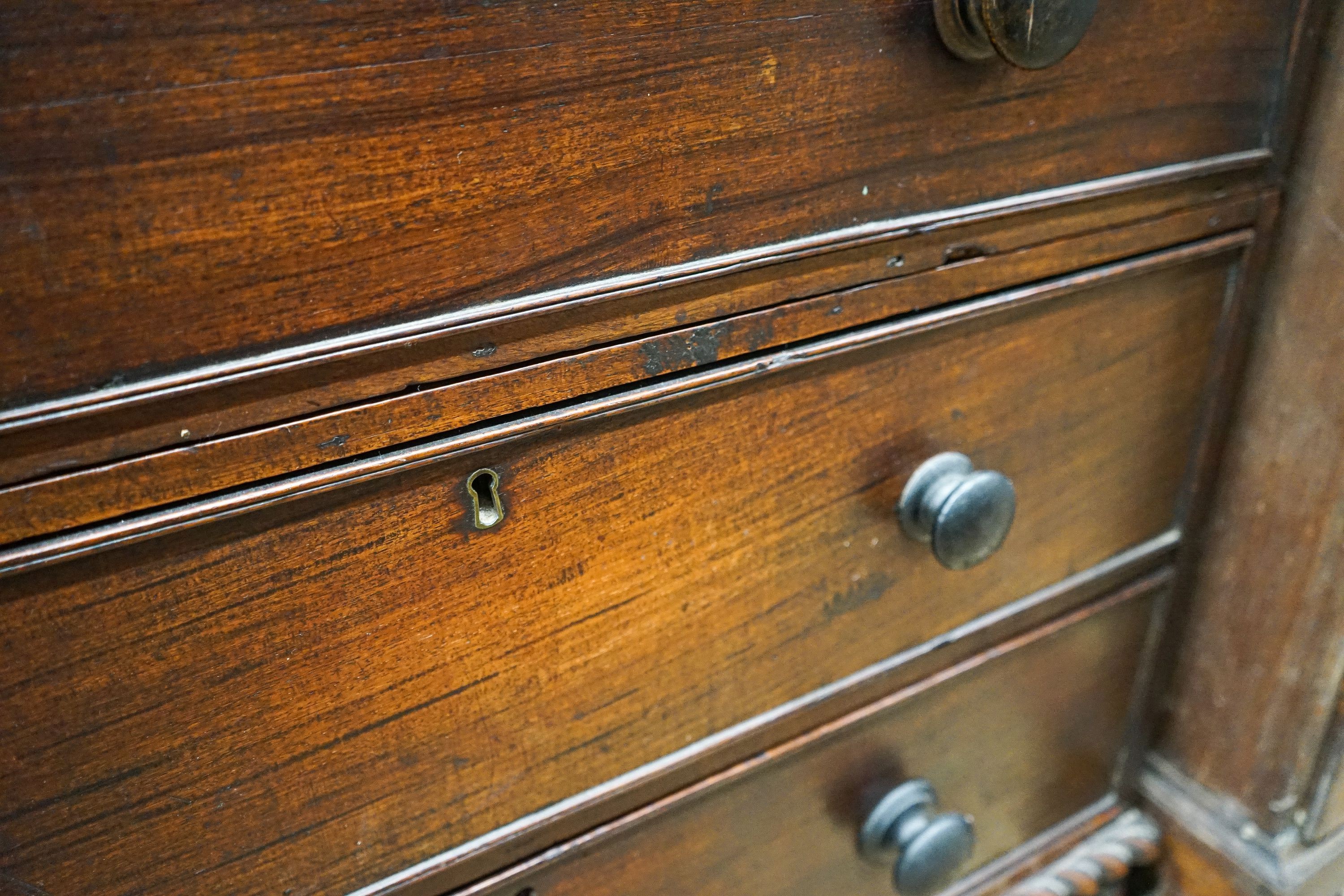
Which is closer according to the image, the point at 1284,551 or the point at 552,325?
the point at 552,325

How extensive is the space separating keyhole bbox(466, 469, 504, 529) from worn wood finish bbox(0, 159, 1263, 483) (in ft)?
0.11

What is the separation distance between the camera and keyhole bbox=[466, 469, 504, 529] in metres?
0.32

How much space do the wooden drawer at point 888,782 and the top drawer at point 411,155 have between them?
235mm

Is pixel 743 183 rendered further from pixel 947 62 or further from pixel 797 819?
pixel 797 819

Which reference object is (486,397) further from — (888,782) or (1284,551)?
(1284,551)

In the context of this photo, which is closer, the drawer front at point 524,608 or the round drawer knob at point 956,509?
the drawer front at point 524,608

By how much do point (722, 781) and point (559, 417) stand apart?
0.67 feet

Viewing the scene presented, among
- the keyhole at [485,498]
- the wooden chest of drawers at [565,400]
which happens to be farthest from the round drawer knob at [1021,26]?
the keyhole at [485,498]

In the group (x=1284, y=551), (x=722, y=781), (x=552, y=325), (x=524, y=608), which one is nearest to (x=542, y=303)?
(x=552, y=325)

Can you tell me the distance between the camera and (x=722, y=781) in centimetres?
43

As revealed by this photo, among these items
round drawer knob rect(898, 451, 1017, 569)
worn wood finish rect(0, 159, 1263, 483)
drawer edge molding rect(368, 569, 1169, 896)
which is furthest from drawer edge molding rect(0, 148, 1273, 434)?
drawer edge molding rect(368, 569, 1169, 896)

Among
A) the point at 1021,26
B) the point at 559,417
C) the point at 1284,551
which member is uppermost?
the point at 1021,26

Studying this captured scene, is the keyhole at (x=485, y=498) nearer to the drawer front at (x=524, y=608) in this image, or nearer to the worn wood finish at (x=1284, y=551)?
the drawer front at (x=524, y=608)

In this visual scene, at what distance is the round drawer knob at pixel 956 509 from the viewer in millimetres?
395
